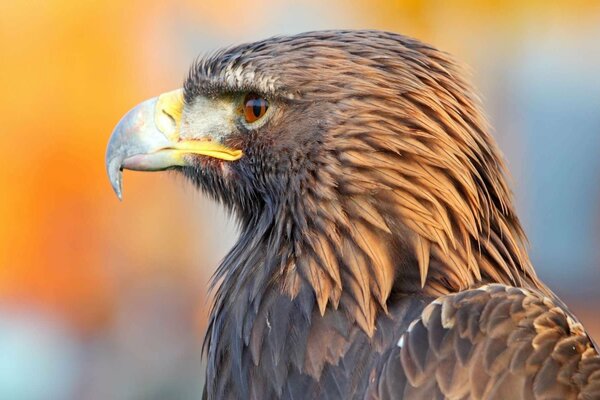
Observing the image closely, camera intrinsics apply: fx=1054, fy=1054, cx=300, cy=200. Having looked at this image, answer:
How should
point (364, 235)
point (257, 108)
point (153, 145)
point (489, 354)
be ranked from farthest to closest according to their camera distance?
point (153, 145)
point (257, 108)
point (364, 235)
point (489, 354)

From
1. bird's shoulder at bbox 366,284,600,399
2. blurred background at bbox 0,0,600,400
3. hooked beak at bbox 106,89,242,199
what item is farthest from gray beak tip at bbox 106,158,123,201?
blurred background at bbox 0,0,600,400

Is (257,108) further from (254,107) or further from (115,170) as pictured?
(115,170)

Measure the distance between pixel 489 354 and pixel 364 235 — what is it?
431 millimetres

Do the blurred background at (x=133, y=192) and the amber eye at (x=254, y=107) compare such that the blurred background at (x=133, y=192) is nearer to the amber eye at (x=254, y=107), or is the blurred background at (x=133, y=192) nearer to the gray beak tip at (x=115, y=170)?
the gray beak tip at (x=115, y=170)

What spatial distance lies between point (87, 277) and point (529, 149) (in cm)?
340

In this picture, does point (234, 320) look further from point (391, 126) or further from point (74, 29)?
point (74, 29)

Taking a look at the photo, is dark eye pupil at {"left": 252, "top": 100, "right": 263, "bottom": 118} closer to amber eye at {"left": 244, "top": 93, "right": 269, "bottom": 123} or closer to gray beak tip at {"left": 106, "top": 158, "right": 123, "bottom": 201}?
amber eye at {"left": 244, "top": 93, "right": 269, "bottom": 123}

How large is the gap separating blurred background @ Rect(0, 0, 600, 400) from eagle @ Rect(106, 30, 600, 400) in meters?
3.67

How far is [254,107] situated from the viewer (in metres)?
2.62

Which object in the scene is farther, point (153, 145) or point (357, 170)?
point (153, 145)

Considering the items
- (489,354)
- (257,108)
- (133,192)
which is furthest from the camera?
(133,192)

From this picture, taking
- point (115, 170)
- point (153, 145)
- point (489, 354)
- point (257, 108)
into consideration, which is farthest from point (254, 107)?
point (489, 354)

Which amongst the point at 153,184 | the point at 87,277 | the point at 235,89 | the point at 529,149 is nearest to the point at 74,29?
the point at 153,184

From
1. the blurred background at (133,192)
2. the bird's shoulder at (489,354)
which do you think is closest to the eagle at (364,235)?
the bird's shoulder at (489,354)
